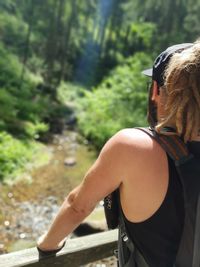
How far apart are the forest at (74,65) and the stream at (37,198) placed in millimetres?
638

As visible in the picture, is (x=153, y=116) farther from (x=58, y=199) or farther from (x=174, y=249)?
(x=58, y=199)

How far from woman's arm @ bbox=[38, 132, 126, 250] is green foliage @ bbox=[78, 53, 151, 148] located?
13.0 metres

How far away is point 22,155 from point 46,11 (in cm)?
1709

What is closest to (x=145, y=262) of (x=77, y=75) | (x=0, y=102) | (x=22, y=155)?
(x=22, y=155)

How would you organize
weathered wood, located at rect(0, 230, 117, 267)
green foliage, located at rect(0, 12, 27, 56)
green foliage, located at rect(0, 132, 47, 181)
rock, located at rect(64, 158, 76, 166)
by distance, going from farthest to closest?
green foliage, located at rect(0, 12, 27, 56) → rock, located at rect(64, 158, 76, 166) → green foliage, located at rect(0, 132, 47, 181) → weathered wood, located at rect(0, 230, 117, 267)

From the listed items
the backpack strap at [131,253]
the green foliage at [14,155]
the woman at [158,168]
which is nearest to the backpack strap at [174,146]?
the woman at [158,168]

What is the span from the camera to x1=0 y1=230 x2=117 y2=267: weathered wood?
5.48 feet

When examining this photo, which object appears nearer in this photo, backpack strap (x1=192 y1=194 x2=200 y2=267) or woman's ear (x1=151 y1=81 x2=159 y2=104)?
backpack strap (x1=192 y1=194 x2=200 y2=267)

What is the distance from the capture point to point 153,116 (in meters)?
1.45

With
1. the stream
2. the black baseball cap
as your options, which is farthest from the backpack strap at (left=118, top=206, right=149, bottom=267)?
the stream

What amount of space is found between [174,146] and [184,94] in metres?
0.18

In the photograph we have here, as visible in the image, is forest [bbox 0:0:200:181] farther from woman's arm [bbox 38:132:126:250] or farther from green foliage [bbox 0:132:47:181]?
woman's arm [bbox 38:132:126:250]

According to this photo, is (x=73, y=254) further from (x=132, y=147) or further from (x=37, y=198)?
(x=37, y=198)

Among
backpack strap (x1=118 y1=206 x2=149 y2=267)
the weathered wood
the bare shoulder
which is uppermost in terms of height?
the bare shoulder
